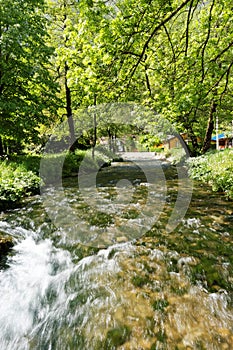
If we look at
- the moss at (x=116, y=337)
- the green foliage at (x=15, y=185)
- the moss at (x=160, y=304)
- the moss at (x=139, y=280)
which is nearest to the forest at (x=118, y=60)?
the green foliage at (x=15, y=185)

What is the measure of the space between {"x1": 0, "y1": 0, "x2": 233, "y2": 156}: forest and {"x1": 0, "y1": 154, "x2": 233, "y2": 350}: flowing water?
3.15 m

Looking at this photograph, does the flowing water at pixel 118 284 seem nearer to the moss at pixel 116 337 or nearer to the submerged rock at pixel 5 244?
the moss at pixel 116 337

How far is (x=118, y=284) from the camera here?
10.7 feet

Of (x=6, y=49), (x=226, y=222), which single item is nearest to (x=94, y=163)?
(x=6, y=49)

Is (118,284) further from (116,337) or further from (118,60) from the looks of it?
(118,60)

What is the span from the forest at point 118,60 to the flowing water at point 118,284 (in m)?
3.15

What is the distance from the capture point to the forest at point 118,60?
4.01 metres

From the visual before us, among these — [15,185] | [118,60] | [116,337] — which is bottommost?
[116,337]

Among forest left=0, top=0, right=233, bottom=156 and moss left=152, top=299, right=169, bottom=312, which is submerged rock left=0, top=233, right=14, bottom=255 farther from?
forest left=0, top=0, right=233, bottom=156

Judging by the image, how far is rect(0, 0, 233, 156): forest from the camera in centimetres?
401

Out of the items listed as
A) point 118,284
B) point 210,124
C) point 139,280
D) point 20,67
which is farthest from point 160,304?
point 20,67

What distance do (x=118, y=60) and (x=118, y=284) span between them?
4081mm

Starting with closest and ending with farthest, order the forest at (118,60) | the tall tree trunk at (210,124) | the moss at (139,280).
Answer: the moss at (139,280)
the forest at (118,60)
the tall tree trunk at (210,124)

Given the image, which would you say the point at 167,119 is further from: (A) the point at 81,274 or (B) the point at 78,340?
(B) the point at 78,340
